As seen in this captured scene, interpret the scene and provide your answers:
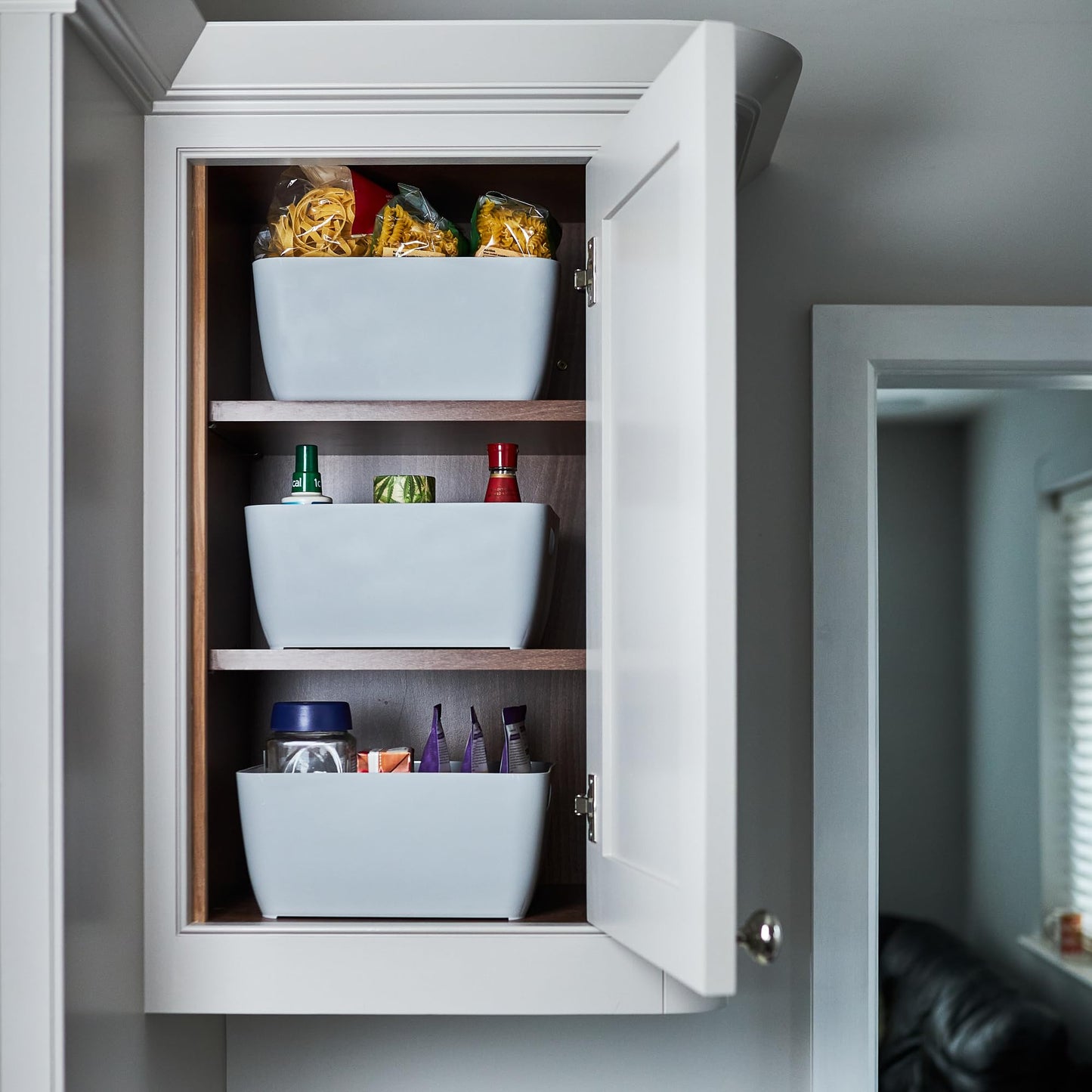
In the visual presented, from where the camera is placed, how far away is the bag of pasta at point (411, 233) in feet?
3.50

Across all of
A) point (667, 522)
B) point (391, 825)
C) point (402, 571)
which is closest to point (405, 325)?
point (402, 571)

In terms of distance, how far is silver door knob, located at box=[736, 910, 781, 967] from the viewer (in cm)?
80

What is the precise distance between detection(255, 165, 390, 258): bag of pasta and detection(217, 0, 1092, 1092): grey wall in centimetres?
35

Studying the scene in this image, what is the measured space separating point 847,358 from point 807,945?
26.2 inches

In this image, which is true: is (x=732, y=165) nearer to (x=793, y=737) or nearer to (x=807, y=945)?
(x=793, y=737)

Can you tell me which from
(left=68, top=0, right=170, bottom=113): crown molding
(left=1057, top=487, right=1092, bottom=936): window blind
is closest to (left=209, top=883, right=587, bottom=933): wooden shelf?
(left=68, top=0, right=170, bottom=113): crown molding

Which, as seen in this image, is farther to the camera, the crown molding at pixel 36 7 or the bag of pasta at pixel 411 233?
the bag of pasta at pixel 411 233

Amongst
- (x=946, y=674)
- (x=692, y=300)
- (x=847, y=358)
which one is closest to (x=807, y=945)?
(x=847, y=358)

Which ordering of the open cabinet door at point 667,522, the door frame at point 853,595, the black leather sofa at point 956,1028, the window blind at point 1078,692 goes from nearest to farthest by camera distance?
the open cabinet door at point 667,522 → the door frame at point 853,595 → the black leather sofa at point 956,1028 → the window blind at point 1078,692

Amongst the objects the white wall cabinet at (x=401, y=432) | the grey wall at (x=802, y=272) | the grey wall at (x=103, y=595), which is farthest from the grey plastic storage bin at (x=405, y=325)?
the grey wall at (x=802, y=272)

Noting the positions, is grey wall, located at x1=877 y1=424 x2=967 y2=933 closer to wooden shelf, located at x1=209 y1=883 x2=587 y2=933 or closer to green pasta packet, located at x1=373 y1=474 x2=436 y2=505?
wooden shelf, located at x1=209 y1=883 x2=587 y2=933

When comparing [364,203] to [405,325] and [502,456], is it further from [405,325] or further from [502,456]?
[502,456]

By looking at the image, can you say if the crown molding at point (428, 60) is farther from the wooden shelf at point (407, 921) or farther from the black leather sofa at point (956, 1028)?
the black leather sofa at point (956, 1028)

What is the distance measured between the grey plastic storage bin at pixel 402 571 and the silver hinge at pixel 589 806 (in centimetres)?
15
